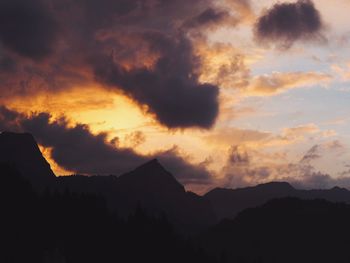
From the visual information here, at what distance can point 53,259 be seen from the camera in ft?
435

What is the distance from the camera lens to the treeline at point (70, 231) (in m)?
132

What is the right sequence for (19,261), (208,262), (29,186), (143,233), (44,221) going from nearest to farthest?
(19,261) → (44,221) → (29,186) → (143,233) → (208,262)

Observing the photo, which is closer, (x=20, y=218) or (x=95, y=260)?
(x=20, y=218)

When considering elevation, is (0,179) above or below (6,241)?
above

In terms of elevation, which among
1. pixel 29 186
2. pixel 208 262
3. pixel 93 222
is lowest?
pixel 208 262

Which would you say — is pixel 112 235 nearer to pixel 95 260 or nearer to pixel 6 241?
pixel 95 260

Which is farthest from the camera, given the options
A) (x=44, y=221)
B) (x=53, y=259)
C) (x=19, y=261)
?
(x=44, y=221)

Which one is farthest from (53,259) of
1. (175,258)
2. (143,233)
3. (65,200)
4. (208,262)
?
(208,262)

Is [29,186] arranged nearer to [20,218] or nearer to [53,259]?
[20,218]

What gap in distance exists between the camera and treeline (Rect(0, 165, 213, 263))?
Result: 132m

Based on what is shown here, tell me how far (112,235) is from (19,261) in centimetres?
4078

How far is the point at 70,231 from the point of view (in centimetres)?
14838

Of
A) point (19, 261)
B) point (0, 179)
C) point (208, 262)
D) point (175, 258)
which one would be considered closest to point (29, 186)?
point (0, 179)

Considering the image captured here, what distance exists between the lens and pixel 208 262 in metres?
193
